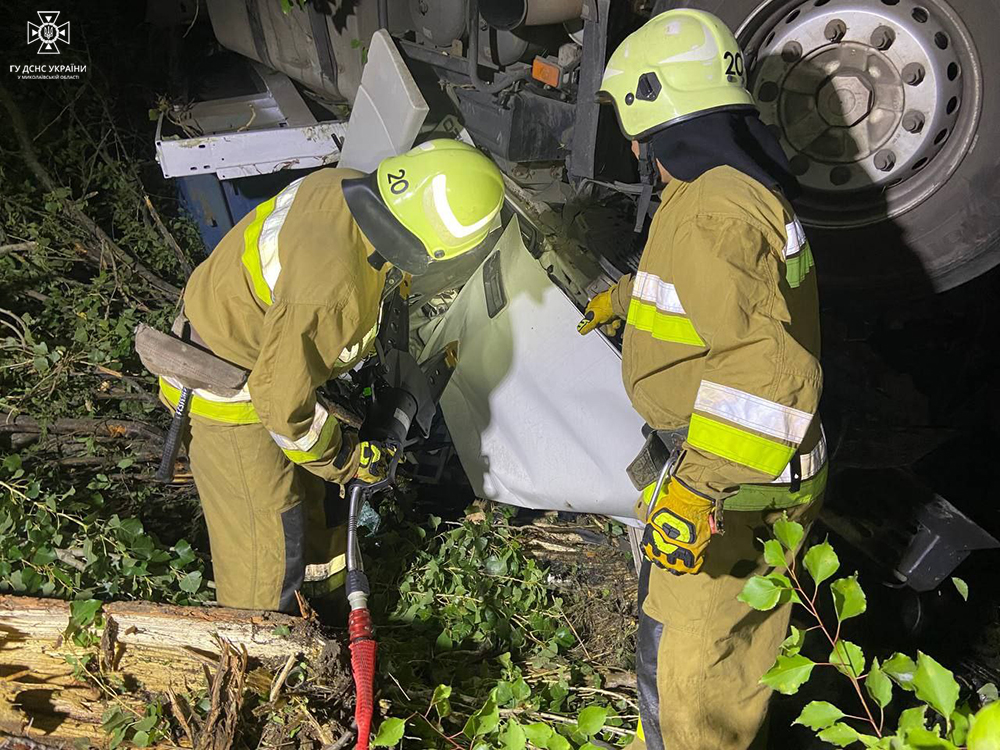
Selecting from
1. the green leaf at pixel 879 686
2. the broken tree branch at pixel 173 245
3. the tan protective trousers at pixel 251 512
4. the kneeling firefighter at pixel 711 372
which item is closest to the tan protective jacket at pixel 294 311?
the tan protective trousers at pixel 251 512

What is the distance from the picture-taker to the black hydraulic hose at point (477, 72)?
295 cm

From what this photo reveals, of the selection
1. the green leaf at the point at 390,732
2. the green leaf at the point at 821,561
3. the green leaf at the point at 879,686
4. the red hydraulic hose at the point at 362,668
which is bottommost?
the red hydraulic hose at the point at 362,668

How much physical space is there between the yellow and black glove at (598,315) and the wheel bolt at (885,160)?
41.2 inches

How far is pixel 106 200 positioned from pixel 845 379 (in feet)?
16.7

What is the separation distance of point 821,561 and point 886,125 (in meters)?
2.06

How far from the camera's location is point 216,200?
4508 mm

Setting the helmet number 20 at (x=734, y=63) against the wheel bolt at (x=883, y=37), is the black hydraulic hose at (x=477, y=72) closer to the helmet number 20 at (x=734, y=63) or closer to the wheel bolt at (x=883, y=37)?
the helmet number 20 at (x=734, y=63)

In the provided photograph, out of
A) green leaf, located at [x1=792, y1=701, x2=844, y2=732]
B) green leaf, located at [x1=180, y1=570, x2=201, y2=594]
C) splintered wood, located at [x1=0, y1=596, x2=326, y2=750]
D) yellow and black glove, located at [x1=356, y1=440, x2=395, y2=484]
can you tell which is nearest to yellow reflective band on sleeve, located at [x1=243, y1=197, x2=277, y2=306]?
yellow and black glove, located at [x1=356, y1=440, x2=395, y2=484]

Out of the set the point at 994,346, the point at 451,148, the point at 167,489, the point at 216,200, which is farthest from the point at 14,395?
the point at 994,346

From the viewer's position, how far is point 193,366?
2461 millimetres

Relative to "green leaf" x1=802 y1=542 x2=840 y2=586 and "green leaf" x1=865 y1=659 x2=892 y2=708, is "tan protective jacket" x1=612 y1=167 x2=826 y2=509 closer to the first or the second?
"green leaf" x1=802 y1=542 x2=840 y2=586

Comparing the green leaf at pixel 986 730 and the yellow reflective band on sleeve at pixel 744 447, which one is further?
the yellow reflective band on sleeve at pixel 744 447

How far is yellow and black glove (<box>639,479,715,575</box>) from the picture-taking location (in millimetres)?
1915

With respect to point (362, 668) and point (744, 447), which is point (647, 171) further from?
point (362, 668)
